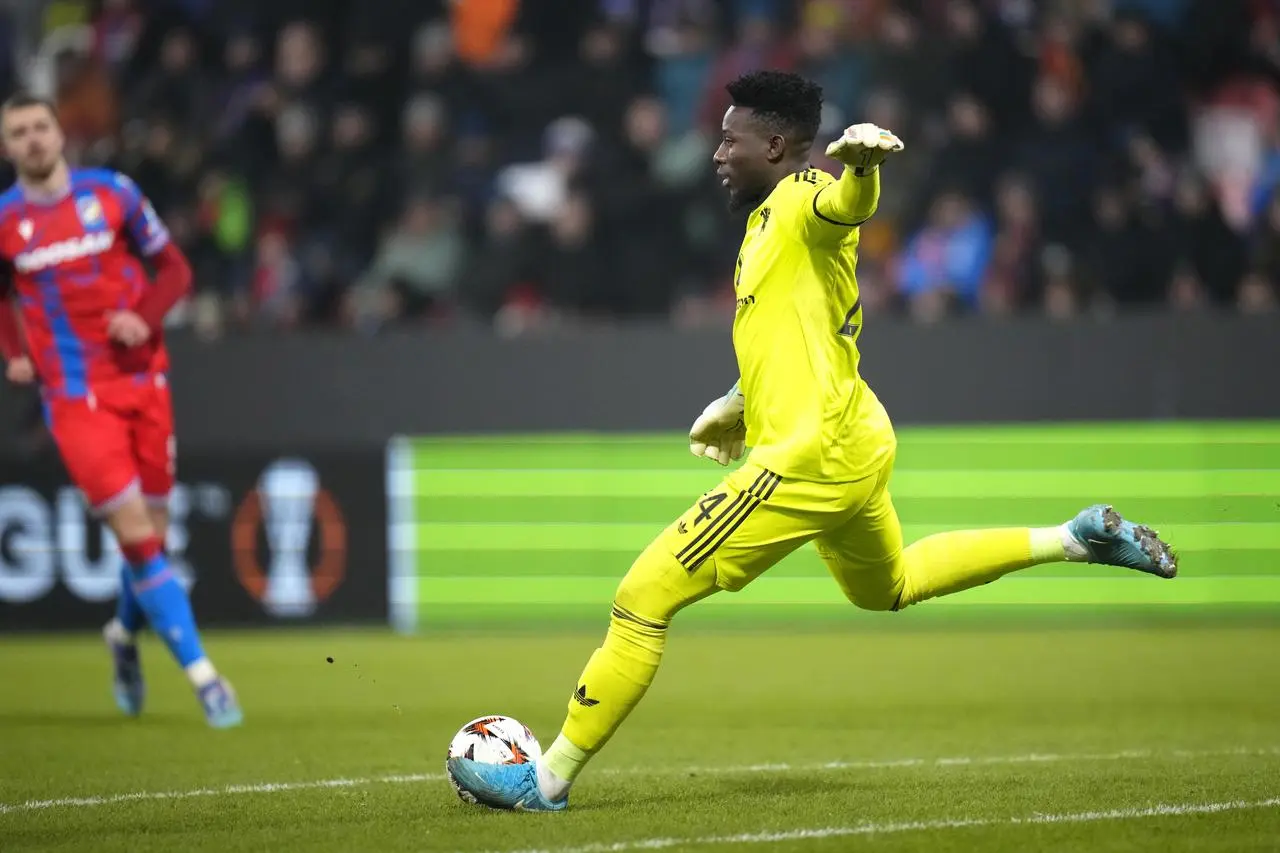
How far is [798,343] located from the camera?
19.2ft

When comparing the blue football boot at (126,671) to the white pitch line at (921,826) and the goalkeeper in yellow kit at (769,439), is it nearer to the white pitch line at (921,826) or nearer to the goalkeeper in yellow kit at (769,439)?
the goalkeeper in yellow kit at (769,439)

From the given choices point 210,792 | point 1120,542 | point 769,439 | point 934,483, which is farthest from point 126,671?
point 934,483

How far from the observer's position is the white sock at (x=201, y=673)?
335 inches

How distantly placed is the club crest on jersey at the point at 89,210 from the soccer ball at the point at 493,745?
379 centimetres

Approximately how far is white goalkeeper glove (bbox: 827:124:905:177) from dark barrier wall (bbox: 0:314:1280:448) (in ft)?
26.9

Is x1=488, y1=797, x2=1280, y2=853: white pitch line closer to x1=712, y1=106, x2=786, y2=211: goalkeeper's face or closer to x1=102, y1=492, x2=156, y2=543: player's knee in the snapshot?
x1=712, y1=106, x2=786, y2=211: goalkeeper's face

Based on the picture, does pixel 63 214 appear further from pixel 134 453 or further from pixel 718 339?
pixel 718 339

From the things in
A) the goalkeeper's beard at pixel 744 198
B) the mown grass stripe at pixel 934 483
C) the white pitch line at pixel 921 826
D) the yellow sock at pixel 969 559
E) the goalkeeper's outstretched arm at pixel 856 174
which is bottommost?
the mown grass stripe at pixel 934 483

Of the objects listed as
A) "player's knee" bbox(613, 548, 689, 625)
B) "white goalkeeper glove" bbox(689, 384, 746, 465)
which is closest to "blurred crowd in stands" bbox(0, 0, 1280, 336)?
"white goalkeeper glove" bbox(689, 384, 746, 465)

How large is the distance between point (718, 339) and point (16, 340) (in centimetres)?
582

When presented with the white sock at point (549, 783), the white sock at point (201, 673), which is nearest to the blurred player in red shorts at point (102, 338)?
A: the white sock at point (201, 673)

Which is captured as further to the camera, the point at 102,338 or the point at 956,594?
the point at 956,594

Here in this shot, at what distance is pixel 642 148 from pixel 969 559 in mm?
8248

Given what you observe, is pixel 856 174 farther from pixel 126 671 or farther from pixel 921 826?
pixel 126 671
